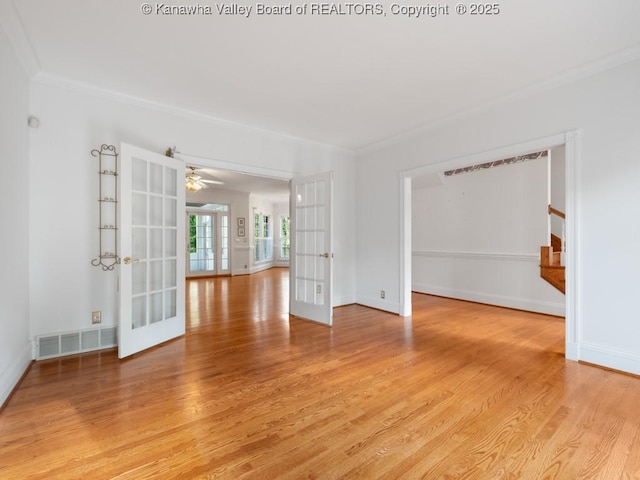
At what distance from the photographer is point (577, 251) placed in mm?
2781

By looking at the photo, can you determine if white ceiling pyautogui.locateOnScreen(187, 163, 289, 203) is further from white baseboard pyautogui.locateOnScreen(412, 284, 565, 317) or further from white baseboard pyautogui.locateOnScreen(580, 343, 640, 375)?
white baseboard pyautogui.locateOnScreen(580, 343, 640, 375)

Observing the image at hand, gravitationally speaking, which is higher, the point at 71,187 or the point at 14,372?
the point at 71,187

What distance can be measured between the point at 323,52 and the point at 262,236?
9.09 metres

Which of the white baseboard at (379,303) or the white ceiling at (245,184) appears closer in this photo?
the white baseboard at (379,303)

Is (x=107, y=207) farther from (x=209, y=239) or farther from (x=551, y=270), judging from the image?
(x=209, y=239)

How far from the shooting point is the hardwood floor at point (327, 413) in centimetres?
152

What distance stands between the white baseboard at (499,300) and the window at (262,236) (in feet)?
20.0

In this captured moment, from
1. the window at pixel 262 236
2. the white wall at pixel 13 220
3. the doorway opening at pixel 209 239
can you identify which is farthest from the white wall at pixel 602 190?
the window at pixel 262 236

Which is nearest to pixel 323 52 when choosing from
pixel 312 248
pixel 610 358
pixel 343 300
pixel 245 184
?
pixel 312 248

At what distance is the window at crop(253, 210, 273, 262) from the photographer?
35.2 feet

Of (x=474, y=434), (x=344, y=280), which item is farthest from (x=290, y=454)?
(x=344, y=280)

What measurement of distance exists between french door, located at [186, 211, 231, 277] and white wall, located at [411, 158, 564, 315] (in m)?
5.65

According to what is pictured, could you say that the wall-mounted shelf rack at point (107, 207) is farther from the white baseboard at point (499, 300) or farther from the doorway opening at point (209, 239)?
the doorway opening at point (209, 239)

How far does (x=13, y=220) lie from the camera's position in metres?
2.38
